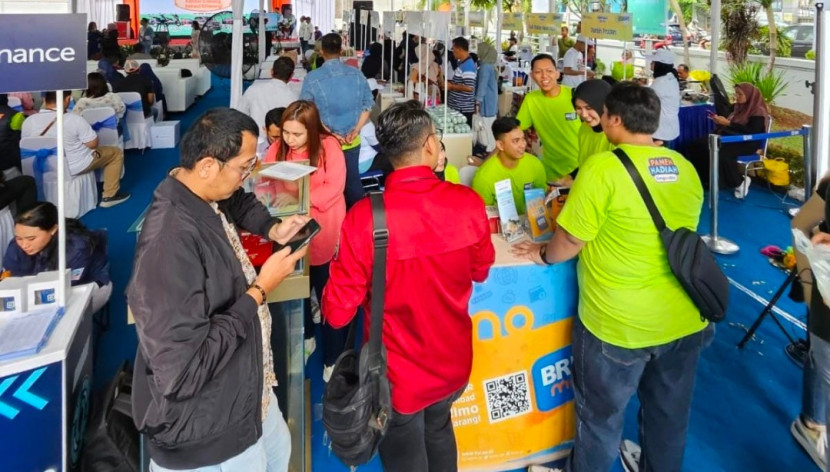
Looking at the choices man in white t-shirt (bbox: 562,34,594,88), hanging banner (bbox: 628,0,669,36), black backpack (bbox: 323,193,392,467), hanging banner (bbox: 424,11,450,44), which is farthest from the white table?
man in white t-shirt (bbox: 562,34,594,88)

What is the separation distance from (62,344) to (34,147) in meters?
3.94

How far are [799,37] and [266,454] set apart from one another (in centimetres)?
1478

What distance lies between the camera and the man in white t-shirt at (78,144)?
195 inches

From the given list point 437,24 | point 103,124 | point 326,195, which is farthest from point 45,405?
point 103,124

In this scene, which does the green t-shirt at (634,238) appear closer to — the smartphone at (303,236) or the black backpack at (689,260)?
the black backpack at (689,260)

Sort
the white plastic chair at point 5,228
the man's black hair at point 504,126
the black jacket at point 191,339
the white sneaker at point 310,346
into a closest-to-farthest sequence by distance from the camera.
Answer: the black jacket at point 191,339
the man's black hair at point 504,126
the white sneaker at point 310,346
the white plastic chair at point 5,228

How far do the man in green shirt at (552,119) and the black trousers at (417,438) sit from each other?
→ 2103 mm

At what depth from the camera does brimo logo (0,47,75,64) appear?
62.9 inches

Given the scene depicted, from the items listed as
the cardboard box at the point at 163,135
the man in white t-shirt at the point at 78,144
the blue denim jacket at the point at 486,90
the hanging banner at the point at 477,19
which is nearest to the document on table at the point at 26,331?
the man in white t-shirt at the point at 78,144

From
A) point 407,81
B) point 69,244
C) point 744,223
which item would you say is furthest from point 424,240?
point 407,81

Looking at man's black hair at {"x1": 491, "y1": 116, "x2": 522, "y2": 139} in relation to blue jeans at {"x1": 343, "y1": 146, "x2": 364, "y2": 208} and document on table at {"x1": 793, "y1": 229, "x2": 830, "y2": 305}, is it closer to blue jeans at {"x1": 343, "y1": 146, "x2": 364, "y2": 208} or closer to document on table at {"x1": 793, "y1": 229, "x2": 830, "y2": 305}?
blue jeans at {"x1": 343, "y1": 146, "x2": 364, "y2": 208}

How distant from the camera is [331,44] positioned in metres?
4.36

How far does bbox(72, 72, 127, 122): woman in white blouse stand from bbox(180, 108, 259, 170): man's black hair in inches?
224

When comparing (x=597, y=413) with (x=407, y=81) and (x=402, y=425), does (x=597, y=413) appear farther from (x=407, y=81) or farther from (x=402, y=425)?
(x=407, y=81)
